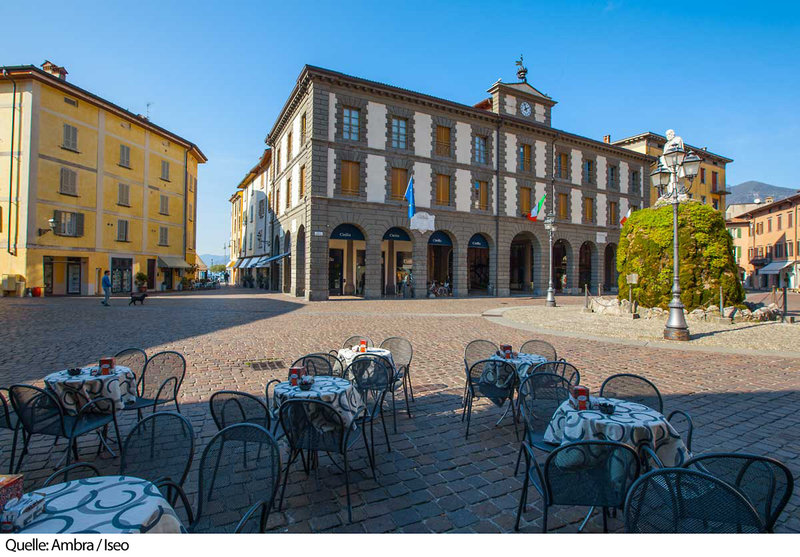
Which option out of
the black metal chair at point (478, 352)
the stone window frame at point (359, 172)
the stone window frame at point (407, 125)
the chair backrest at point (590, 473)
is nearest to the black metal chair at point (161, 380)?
the black metal chair at point (478, 352)

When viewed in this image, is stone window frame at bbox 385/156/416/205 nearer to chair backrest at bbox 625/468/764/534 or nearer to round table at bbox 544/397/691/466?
round table at bbox 544/397/691/466

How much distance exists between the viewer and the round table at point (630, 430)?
279 cm

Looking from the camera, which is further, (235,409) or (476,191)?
(476,191)

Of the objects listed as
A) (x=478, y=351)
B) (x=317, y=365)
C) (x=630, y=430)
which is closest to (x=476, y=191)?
(x=478, y=351)

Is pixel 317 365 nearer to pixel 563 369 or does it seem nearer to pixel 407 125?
pixel 563 369

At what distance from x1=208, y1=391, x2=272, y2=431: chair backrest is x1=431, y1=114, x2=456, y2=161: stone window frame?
24641 millimetres

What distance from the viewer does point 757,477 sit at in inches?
82.0

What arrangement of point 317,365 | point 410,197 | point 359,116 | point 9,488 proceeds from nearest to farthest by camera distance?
point 9,488
point 317,365
point 410,197
point 359,116

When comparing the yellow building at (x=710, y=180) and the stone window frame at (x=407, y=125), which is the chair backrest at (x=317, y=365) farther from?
the yellow building at (x=710, y=180)

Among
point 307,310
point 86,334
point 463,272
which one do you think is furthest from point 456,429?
point 463,272

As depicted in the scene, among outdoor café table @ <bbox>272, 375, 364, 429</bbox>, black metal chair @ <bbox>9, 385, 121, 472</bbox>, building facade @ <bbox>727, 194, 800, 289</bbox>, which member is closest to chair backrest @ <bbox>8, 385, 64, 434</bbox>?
black metal chair @ <bbox>9, 385, 121, 472</bbox>

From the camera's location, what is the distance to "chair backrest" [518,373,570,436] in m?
3.68

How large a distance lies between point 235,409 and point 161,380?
6.60 ft

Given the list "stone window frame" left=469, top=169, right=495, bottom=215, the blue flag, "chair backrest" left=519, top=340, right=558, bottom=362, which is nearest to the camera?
"chair backrest" left=519, top=340, right=558, bottom=362
